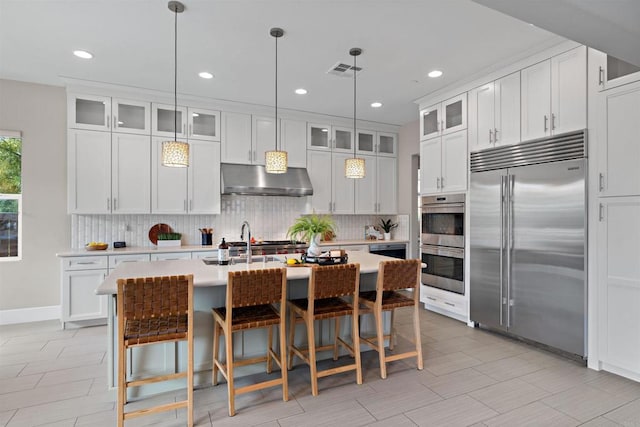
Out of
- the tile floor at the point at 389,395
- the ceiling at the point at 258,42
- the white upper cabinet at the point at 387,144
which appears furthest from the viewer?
the white upper cabinet at the point at 387,144

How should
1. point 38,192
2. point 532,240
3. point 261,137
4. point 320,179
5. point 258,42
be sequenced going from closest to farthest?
1. point 258,42
2. point 532,240
3. point 38,192
4. point 261,137
5. point 320,179

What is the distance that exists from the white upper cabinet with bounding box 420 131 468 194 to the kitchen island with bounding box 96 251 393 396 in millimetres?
1905

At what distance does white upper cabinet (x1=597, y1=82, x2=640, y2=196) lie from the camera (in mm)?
2736

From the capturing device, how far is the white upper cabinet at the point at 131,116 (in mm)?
4484

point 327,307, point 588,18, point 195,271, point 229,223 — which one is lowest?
point 327,307

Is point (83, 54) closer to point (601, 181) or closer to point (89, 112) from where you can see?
point (89, 112)

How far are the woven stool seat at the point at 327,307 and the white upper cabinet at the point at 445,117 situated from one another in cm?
271

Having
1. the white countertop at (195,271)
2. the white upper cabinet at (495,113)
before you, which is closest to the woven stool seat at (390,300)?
the white countertop at (195,271)

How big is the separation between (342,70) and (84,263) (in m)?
3.66

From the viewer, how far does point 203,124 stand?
4.96m

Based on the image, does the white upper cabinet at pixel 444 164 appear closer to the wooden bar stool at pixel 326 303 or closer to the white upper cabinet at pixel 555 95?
the white upper cabinet at pixel 555 95

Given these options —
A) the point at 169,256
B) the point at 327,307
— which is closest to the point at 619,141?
the point at 327,307

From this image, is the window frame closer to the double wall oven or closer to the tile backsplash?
the tile backsplash

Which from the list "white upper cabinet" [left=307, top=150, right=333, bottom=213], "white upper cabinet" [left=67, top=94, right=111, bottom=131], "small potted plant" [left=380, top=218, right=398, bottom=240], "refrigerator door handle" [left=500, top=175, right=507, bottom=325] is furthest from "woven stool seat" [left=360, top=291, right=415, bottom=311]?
"white upper cabinet" [left=67, top=94, right=111, bottom=131]
